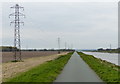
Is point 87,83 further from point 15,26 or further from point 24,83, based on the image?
point 15,26

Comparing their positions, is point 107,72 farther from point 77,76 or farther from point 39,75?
point 39,75

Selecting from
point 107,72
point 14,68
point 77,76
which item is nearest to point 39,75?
point 77,76

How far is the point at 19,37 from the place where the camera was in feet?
160

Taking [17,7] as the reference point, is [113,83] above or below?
below

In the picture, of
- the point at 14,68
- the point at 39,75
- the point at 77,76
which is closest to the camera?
the point at 77,76

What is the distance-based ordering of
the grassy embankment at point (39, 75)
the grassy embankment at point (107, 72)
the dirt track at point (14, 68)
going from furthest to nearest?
1. the dirt track at point (14, 68)
2. the grassy embankment at point (39, 75)
3. the grassy embankment at point (107, 72)

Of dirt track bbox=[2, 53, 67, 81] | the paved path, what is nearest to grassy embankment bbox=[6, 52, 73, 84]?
the paved path

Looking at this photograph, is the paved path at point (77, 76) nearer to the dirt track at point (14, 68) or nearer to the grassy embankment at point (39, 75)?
the grassy embankment at point (39, 75)

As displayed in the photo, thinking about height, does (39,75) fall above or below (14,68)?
above

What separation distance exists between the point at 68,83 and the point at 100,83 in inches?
67.2

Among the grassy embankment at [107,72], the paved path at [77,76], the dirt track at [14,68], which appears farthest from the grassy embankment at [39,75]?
the grassy embankment at [107,72]

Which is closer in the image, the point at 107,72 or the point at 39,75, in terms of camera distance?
the point at 39,75

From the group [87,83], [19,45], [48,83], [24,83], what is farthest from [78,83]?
[19,45]

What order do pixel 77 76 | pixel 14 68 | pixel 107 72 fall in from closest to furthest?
pixel 77 76
pixel 107 72
pixel 14 68
